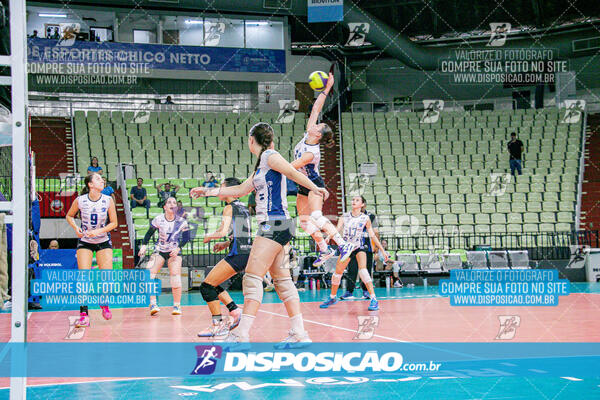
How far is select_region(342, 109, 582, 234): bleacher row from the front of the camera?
69.2 ft

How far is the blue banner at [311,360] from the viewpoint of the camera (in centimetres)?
476

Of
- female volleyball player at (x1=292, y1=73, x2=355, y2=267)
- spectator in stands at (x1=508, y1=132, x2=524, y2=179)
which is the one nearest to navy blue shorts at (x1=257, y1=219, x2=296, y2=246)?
female volleyball player at (x1=292, y1=73, x2=355, y2=267)

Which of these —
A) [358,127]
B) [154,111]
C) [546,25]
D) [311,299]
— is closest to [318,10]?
[358,127]

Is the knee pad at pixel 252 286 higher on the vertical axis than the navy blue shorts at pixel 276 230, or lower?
lower

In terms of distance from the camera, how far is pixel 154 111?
85.7 ft

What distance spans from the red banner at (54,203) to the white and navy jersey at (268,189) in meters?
13.2

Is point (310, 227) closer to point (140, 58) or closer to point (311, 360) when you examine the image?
point (311, 360)

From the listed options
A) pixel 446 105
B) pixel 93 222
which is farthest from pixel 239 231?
pixel 446 105

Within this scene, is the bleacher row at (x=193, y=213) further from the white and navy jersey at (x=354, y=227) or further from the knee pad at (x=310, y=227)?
the knee pad at (x=310, y=227)

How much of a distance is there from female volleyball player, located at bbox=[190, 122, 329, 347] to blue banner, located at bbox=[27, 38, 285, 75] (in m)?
20.3

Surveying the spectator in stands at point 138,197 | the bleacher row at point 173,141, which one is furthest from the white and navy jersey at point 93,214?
the bleacher row at point 173,141

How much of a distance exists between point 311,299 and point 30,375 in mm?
9083

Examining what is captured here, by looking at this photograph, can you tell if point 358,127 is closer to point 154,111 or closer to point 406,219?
point 406,219

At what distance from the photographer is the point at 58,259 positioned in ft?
49.0
